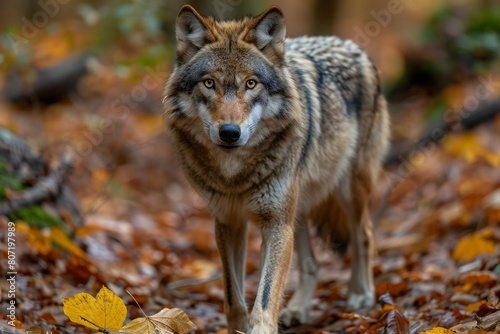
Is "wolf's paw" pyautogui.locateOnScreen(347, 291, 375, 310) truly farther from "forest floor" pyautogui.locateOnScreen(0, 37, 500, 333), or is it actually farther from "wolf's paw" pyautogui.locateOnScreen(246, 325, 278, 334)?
"wolf's paw" pyautogui.locateOnScreen(246, 325, 278, 334)

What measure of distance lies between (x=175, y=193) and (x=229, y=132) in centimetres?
667

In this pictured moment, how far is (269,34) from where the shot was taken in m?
4.54

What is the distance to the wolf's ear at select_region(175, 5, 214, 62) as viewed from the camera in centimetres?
447

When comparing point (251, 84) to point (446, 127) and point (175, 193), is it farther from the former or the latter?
point (175, 193)

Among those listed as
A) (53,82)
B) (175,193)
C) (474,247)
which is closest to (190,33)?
(474,247)

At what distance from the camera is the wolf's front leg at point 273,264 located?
4074 millimetres

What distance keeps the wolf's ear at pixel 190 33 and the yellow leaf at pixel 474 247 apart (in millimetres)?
3212

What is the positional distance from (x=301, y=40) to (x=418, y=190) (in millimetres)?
4288

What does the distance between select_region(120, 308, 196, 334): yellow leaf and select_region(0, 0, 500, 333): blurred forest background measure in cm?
69

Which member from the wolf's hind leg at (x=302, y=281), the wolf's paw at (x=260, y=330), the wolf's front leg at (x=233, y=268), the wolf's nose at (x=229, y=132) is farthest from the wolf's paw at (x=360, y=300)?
the wolf's nose at (x=229, y=132)

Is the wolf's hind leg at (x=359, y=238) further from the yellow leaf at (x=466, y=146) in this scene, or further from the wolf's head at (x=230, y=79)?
the yellow leaf at (x=466, y=146)

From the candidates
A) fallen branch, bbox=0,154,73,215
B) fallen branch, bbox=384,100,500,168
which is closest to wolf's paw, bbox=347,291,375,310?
fallen branch, bbox=0,154,73,215

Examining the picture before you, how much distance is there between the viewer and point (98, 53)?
14266 mm

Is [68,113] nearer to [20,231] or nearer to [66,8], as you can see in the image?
[20,231]
